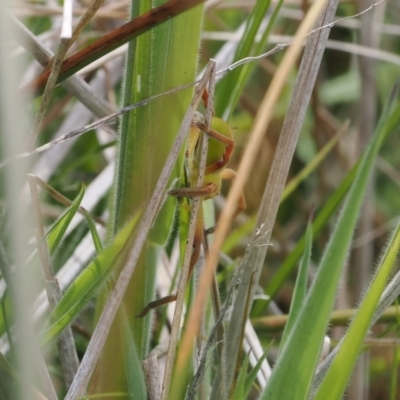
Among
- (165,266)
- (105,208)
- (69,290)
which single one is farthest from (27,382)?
(105,208)

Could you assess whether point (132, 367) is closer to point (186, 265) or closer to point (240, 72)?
point (186, 265)

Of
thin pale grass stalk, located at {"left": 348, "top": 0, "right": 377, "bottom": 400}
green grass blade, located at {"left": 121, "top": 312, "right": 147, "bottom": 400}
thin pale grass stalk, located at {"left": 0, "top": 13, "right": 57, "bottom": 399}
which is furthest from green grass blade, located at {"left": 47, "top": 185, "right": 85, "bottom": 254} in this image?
thin pale grass stalk, located at {"left": 348, "top": 0, "right": 377, "bottom": 400}

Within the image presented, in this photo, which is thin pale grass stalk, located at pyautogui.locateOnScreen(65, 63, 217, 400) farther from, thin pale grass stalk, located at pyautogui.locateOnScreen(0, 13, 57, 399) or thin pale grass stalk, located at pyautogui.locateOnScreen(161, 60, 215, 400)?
thin pale grass stalk, located at pyautogui.locateOnScreen(0, 13, 57, 399)

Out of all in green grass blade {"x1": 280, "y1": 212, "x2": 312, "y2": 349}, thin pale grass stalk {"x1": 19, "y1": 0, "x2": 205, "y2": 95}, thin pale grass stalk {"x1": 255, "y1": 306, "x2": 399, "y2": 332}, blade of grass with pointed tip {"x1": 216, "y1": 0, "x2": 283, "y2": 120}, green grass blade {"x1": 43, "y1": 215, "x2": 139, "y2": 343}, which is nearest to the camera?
thin pale grass stalk {"x1": 19, "y1": 0, "x2": 205, "y2": 95}

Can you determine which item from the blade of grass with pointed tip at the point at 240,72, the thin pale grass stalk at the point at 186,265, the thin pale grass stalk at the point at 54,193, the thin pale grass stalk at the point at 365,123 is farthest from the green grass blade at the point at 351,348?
the thin pale grass stalk at the point at 365,123

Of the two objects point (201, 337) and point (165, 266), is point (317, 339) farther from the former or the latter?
point (165, 266)
